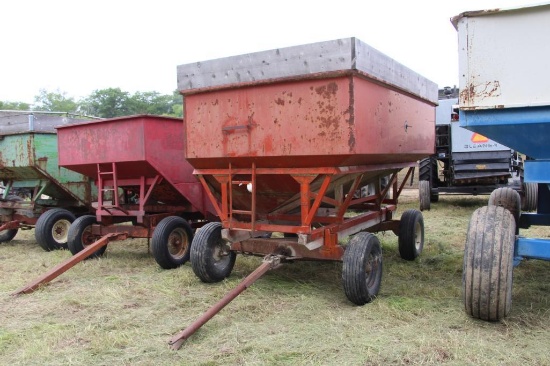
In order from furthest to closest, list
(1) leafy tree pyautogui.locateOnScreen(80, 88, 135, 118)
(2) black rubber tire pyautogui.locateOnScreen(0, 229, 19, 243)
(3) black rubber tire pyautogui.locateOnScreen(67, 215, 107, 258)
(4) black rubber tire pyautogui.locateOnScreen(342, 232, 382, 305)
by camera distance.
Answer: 1. (1) leafy tree pyautogui.locateOnScreen(80, 88, 135, 118)
2. (2) black rubber tire pyautogui.locateOnScreen(0, 229, 19, 243)
3. (3) black rubber tire pyautogui.locateOnScreen(67, 215, 107, 258)
4. (4) black rubber tire pyautogui.locateOnScreen(342, 232, 382, 305)

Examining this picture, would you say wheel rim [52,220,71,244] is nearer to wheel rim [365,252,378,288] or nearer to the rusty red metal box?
the rusty red metal box

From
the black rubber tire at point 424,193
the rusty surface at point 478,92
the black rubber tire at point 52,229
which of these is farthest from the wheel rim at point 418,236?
the black rubber tire at point 52,229

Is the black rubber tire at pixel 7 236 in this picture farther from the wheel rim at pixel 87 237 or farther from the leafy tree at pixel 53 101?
the leafy tree at pixel 53 101

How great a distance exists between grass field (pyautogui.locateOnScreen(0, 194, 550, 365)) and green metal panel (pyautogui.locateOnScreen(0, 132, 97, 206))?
7.26ft

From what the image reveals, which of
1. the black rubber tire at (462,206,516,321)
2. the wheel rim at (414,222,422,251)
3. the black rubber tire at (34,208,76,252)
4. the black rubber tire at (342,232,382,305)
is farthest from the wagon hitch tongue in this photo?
the black rubber tire at (34,208,76,252)

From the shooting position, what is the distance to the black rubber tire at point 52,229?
6.92 meters

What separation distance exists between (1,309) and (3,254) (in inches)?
130

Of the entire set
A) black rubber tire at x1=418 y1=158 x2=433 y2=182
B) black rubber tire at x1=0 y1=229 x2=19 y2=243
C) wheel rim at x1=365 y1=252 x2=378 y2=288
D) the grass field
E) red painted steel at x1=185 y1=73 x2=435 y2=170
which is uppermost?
red painted steel at x1=185 y1=73 x2=435 y2=170

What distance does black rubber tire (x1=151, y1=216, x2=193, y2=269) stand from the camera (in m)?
5.52

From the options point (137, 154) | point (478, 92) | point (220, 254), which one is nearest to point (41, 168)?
point (137, 154)

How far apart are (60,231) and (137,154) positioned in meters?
2.55

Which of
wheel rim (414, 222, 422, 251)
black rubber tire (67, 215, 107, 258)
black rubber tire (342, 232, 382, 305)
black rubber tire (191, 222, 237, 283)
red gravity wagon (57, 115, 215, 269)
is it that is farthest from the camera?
black rubber tire (67, 215, 107, 258)

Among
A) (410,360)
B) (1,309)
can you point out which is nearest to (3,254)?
(1,309)

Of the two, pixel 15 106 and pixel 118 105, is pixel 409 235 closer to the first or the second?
pixel 118 105
